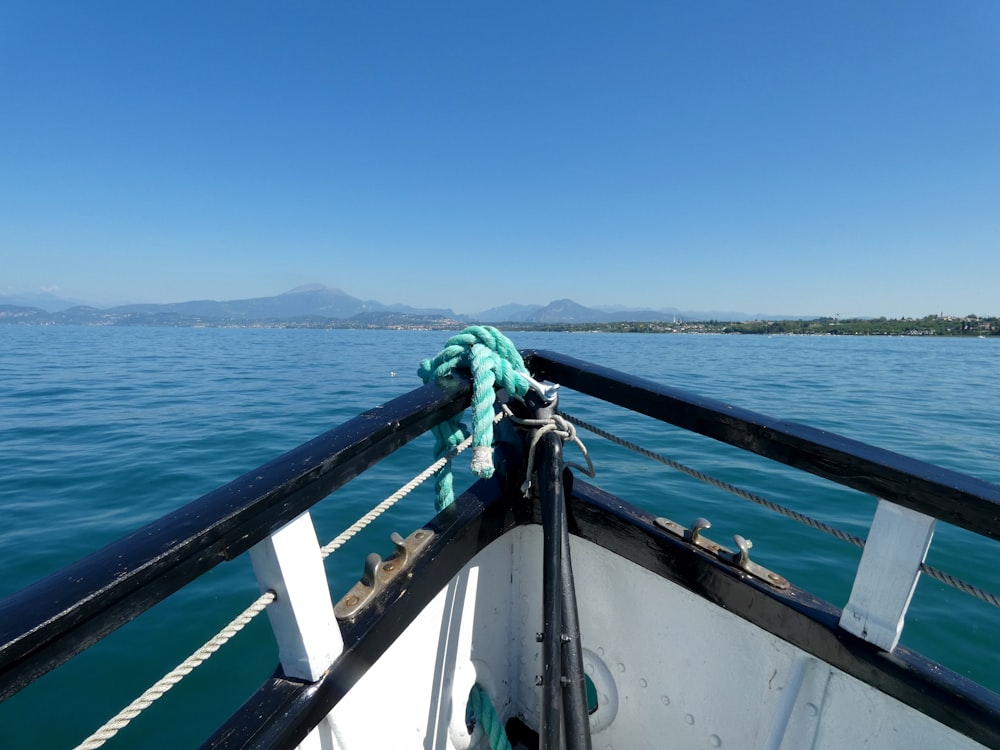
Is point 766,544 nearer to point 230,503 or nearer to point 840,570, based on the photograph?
point 840,570

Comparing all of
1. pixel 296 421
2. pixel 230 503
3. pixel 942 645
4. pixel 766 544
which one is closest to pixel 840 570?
pixel 766 544

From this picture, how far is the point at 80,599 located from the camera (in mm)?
671

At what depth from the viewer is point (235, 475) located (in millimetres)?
6109

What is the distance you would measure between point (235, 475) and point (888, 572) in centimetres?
667

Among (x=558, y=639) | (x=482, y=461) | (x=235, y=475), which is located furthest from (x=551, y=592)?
(x=235, y=475)

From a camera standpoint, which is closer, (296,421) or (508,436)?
(508,436)

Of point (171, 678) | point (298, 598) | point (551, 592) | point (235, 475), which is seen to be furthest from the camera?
point (235, 475)

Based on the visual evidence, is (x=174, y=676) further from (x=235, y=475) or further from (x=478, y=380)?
(x=235, y=475)

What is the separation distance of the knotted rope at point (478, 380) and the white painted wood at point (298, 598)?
0.61m

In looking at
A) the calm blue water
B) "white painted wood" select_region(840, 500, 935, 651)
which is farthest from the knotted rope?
the calm blue water

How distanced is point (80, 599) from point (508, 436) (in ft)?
4.70

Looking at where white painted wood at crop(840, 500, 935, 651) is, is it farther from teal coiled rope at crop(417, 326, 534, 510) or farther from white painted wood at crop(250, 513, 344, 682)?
white painted wood at crop(250, 513, 344, 682)

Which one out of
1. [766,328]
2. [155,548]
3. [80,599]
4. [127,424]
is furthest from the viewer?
[766,328]

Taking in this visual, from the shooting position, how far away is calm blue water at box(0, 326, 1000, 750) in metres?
2.85
